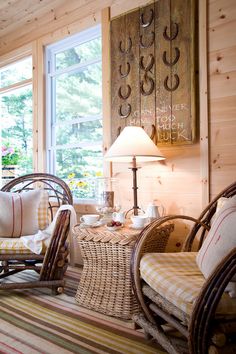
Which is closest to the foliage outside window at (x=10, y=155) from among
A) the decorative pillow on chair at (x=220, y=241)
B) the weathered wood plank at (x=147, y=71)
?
the weathered wood plank at (x=147, y=71)

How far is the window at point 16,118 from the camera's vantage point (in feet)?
12.8

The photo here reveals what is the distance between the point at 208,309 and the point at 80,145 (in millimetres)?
2421

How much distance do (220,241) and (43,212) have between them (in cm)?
189

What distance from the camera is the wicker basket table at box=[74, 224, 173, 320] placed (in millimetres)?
2002

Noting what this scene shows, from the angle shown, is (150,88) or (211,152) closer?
(211,152)

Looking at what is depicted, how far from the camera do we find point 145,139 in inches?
91.7

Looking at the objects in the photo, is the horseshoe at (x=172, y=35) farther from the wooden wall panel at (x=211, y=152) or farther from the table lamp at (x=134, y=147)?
the table lamp at (x=134, y=147)

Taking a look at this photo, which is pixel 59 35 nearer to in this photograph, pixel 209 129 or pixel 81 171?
pixel 81 171

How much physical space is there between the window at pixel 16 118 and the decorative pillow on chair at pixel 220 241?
2793mm

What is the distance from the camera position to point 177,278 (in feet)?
4.58

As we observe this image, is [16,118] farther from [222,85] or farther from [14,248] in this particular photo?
[222,85]

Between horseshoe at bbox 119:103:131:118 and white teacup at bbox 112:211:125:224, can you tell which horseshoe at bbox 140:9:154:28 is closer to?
horseshoe at bbox 119:103:131:118

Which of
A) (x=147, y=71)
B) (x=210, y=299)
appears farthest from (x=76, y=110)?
(x=210, y=299)

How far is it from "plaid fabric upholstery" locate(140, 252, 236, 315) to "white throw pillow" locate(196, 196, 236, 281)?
3.1 inches
